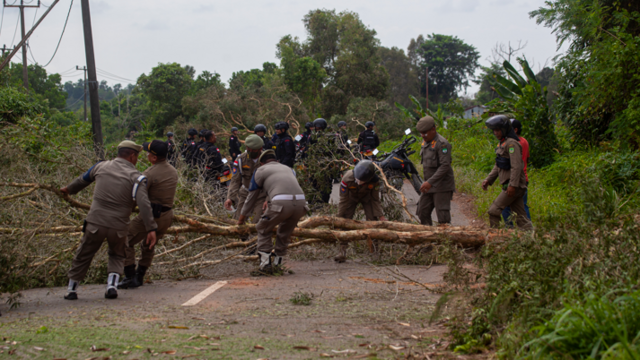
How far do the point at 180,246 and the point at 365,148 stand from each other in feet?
17.7

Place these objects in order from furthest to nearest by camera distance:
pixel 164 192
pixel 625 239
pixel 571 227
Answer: pixel 164 192, pixel 571 227, pixel 625 239

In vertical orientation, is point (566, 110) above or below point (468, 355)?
above

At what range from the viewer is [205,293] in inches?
214

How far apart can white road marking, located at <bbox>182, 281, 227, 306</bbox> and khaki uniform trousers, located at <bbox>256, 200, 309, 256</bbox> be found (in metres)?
0.70

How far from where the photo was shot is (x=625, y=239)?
3.52 meters

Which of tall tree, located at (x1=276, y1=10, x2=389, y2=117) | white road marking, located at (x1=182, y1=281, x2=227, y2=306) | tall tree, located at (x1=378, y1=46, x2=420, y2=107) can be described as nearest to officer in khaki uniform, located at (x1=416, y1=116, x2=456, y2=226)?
white road marking, located at (x1=182, y1=281, x2=227, y2=306)

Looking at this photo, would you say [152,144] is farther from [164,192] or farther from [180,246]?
[180,246]

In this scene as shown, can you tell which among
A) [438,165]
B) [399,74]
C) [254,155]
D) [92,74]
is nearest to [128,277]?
[254,155]

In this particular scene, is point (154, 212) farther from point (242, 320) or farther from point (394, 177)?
point (394, 177)

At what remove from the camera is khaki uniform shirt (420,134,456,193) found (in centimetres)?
708

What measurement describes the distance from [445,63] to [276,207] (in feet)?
220

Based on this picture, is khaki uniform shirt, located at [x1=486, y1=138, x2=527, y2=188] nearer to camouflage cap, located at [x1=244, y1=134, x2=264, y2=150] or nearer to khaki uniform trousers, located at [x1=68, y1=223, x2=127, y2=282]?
camouflage cap, located at [x1=244, y1=134, x2=264, y2=150]

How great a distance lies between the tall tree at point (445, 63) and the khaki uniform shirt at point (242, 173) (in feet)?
203

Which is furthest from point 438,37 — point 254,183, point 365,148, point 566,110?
point 254,183
